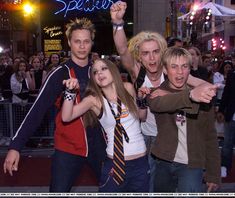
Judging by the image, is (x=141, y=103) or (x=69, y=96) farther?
(x=141, y=103)

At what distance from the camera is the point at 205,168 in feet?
11.8

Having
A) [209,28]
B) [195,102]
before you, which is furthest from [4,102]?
[209,28]

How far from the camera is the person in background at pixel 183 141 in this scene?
3486 millimetres

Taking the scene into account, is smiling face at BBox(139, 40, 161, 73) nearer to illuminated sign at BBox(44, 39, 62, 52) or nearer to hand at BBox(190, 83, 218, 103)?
hand at BBox(190, 83, 218, 103)

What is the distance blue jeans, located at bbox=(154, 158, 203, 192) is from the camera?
3.49 meters

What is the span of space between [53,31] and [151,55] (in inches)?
649

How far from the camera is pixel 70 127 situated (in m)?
3.97

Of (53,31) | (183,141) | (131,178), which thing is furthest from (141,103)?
(53,31)

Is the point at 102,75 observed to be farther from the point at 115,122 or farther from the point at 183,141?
the point at 183,141

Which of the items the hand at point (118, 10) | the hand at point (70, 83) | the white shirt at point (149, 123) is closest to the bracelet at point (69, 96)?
the hand at point (70, 83)

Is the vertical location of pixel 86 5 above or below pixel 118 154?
above

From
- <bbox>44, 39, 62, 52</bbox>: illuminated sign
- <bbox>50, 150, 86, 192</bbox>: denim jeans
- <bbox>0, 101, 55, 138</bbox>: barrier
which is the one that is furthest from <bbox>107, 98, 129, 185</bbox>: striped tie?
<bbox>44, 39, 62, 52</bbox>: illuminated sign

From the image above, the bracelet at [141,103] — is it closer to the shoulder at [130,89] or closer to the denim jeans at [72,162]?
the shoulder at [130,89]

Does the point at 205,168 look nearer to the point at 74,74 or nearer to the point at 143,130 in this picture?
the point at 143,130
